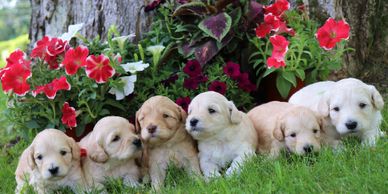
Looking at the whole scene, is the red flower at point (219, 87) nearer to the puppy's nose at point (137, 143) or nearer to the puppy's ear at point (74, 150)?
the puppy's nose at point (137, 143)

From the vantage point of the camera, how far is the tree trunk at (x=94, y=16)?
23.7ft

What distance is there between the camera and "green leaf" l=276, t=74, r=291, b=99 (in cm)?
658

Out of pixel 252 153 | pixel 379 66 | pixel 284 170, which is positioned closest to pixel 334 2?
pixel 379 66

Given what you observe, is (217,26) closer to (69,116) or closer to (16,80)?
(69,116)

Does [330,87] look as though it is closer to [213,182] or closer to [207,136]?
[207,136]

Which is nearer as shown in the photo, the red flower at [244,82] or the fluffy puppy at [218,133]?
the fluffy puppy at [218,133]

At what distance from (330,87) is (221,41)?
1342 millimetres

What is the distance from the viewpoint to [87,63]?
5.95 metres

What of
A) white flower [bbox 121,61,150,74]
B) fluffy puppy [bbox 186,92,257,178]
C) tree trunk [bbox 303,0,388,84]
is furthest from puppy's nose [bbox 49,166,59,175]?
tree trunk [bbox 303,0,388,84]

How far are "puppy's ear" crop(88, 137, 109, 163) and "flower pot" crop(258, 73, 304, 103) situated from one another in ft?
7.56

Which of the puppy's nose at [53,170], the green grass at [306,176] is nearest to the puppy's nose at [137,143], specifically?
A: the green grass at [306,176]

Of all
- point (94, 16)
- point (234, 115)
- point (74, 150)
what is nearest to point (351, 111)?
point (234, 115)

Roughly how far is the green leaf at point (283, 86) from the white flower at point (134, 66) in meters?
1.43

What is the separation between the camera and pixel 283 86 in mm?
6586
